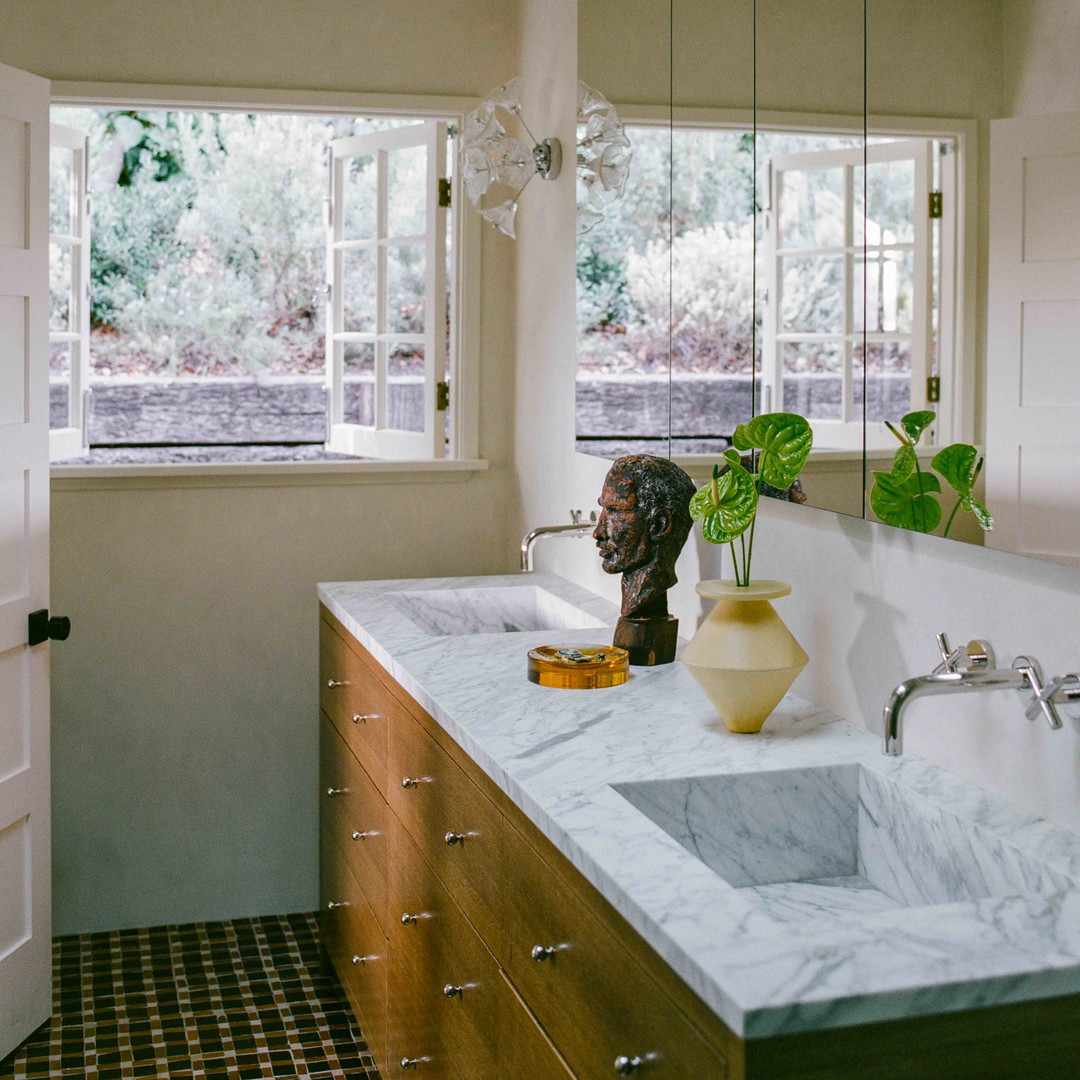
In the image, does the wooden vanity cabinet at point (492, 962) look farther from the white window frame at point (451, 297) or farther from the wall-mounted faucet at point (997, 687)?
the white window frame at point (451, 297)

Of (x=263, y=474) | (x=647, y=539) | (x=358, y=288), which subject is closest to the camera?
(x=647, y=539)

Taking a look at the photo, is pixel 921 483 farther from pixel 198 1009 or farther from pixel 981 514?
pixel 198 1009

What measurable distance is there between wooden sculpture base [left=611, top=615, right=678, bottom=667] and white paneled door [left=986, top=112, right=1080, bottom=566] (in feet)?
2.98

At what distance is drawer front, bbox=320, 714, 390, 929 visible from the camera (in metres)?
2.74

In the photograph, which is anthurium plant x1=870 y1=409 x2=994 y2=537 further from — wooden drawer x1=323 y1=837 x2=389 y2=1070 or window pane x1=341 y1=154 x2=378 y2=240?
window pane x1=341 y1=154 x2=378 y2=240

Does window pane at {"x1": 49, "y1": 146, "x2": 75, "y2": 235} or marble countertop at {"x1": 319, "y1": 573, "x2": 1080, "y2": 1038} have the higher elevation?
window pane at {"x1": 49, "y1": 146, "x2": 75, "y2": 235}

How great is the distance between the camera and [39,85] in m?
2.97

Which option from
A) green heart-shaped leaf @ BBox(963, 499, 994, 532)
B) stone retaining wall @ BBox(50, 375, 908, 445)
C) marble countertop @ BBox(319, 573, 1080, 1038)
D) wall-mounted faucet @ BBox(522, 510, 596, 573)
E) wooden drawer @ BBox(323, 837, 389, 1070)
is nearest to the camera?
marble countertop @ BBox(319, 573, 1080, 1038)

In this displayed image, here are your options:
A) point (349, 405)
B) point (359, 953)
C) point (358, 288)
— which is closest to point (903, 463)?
point (359, 953)

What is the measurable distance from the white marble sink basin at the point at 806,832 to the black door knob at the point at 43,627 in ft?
5.92

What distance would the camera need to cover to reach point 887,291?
6.14 feet

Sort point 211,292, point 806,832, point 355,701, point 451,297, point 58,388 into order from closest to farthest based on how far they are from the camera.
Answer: point 806,832 < point 355,701 < point 451,297 < point 58,388 < point 211,292

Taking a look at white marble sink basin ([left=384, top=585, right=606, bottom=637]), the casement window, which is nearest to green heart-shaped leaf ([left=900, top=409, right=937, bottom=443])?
white marble sink basin ([left=384, top=585, right=606, bottom=637])

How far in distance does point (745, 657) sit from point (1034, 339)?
0.64 meters
